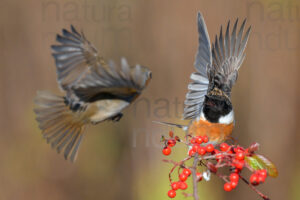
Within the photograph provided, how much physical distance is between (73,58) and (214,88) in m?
0.97

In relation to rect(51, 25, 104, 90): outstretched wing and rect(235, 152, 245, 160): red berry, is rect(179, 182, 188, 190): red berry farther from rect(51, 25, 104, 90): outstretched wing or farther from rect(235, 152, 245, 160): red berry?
rect(51, 25, 104, 90): outstretched wing

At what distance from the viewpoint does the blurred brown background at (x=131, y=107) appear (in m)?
4.06

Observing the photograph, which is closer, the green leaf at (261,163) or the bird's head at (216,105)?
the green leaf at (261,163)

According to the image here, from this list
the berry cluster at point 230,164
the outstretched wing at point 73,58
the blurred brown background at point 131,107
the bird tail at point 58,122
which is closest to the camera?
the berry cluster at point 230,164

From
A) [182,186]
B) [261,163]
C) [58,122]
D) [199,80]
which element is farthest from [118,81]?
[199,80]

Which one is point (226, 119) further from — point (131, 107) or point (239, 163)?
point (131, 107)

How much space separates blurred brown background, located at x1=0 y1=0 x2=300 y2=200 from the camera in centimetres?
406

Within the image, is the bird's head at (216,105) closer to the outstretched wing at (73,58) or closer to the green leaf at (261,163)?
the outstretched wing at (73,58)

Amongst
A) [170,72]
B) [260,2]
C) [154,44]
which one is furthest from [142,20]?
[260,2]

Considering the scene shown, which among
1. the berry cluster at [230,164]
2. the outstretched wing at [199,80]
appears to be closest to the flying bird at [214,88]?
the outstretched wing at [199,80]

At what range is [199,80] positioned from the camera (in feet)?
9.10

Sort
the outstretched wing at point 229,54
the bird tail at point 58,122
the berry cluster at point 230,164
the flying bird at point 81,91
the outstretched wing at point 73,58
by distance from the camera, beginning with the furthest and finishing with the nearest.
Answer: the outstretched wing at point 229,54
the bird tail at point 58,122
the outstretched wing at point 73,58
the flying bird at point 81,91
the berry cluster at point 230,164

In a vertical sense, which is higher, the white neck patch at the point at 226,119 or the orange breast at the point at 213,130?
the white neck patch at the point at 226,119

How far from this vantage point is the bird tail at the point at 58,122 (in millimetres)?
2504
